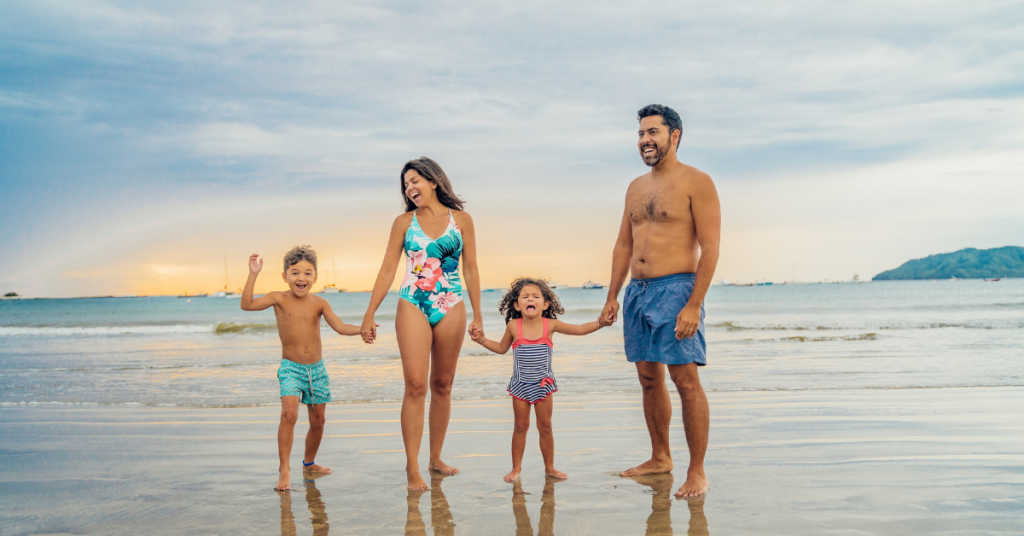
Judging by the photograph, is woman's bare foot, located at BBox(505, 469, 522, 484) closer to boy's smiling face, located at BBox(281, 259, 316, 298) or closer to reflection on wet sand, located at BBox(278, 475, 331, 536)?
reflection on wet sand, located at BBox(278, 475, 331, 536)

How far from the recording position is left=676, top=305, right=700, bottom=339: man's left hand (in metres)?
3.96

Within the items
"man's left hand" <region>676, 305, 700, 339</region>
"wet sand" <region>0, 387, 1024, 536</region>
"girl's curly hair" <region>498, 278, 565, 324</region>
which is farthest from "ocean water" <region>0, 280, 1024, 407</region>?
"man's left hand" <region>676, 305, 700, 339</region>

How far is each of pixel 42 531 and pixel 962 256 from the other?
127 metres

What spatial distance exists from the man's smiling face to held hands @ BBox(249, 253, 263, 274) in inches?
109

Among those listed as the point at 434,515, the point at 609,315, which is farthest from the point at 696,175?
the point at 434,515

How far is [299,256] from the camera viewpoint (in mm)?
4570

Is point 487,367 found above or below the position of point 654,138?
below

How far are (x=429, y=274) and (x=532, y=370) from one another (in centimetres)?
98

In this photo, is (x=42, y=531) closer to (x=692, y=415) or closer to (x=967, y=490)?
(x=692, y=415)

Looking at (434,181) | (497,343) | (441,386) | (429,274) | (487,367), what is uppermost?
(434,181)

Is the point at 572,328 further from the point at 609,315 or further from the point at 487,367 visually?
the point at 487,367

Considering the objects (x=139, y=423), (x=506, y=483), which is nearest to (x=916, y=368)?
(x=506, y=483)

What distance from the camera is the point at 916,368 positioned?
34.4 ft

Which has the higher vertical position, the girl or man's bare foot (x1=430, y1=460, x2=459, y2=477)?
the girl
